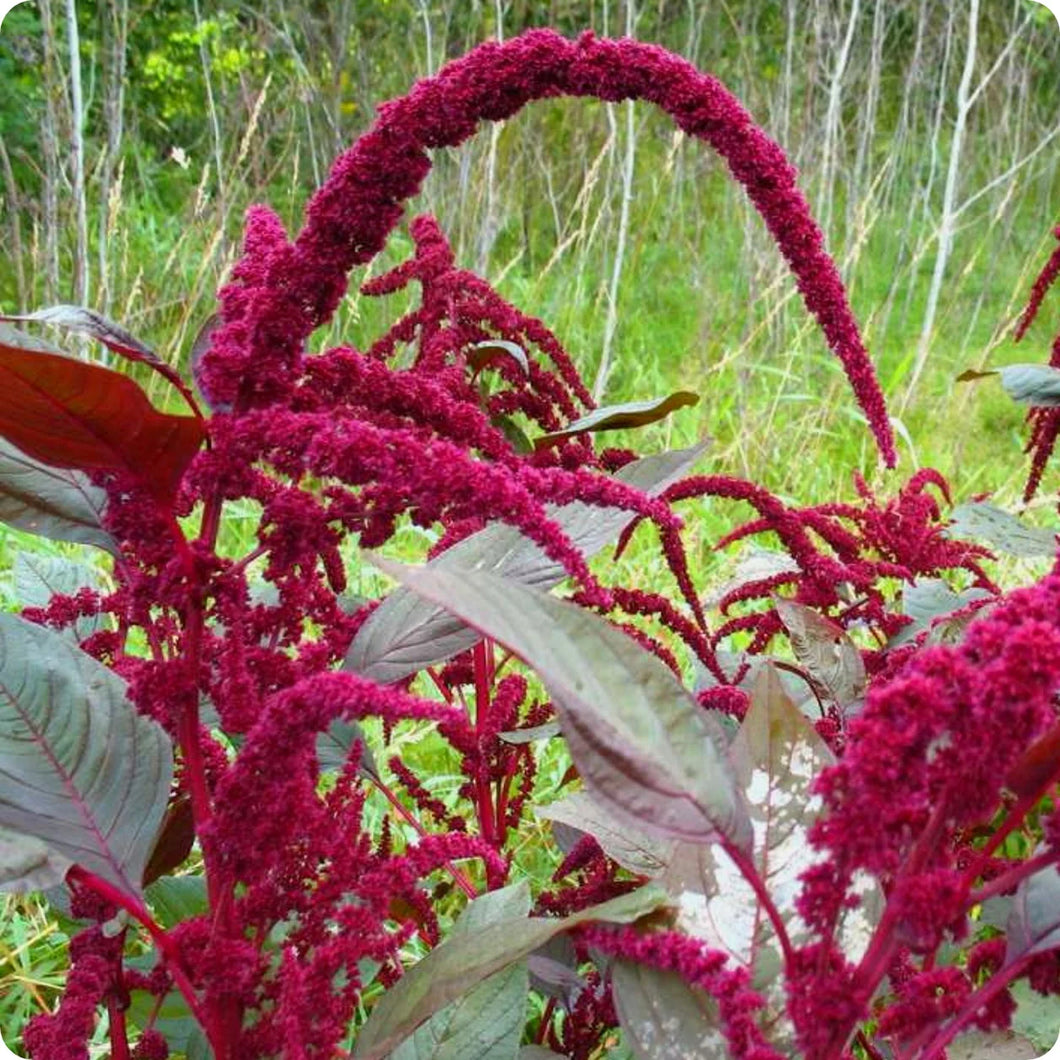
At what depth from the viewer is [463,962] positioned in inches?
22.6

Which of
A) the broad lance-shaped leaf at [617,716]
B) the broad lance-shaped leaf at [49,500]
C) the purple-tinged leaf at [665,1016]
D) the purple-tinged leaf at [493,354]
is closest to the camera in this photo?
the broad lance-shaped leaf at [617,716]

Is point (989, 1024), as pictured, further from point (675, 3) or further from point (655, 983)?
point (675, 3)

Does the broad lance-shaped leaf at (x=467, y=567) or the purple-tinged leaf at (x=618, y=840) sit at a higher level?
the broad lance-shaped leaf at (x=467, y=567)

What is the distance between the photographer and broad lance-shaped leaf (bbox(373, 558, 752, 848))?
1.50ft

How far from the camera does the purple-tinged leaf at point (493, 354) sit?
2.85 ft

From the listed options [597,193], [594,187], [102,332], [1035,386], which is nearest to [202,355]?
[102,332]

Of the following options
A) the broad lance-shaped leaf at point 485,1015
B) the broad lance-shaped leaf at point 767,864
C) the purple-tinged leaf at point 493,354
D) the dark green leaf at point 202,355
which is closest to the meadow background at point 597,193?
the purple-tinged leaf at point 493,354

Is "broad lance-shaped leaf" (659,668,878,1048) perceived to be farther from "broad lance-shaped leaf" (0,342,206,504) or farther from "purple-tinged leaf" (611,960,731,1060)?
"broad lance-shaped leaf" (0,342,206,504)

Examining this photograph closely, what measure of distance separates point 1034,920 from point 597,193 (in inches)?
181

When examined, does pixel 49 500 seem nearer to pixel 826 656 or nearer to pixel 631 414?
pixel 631 414

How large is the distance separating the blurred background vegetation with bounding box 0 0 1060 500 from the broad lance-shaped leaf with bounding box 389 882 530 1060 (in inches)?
81.8

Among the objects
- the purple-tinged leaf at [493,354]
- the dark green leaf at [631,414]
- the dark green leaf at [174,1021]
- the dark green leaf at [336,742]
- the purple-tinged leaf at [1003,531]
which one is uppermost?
the purple-tinged leaf at [493,354]

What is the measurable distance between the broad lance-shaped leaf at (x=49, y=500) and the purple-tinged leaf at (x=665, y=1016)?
0.33 meters

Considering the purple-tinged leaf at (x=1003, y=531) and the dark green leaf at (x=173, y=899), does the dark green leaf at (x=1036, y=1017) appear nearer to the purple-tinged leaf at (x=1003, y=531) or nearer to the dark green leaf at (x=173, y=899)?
the purple-tinged leaf at (x=1003, y=531)
